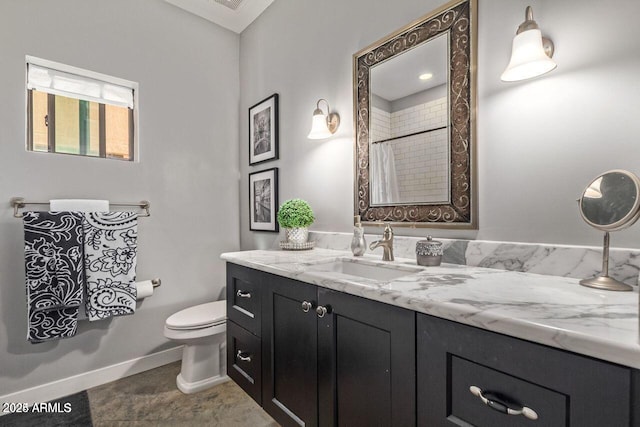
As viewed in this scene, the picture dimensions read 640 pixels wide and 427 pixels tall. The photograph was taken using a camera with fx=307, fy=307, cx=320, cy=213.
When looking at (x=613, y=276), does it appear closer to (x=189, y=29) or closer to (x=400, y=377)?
(x=400, y=377)

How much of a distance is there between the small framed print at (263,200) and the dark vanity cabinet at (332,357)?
91 centimetres

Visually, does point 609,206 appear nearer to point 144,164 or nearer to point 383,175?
point 383,175

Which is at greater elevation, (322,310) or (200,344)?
(322,310)

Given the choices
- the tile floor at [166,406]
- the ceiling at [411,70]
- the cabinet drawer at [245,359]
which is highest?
the ceiling at [411,70]

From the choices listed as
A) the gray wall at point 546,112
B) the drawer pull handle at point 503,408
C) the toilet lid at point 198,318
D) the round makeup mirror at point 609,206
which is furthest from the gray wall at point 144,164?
the round makeup mirror at point 609,206

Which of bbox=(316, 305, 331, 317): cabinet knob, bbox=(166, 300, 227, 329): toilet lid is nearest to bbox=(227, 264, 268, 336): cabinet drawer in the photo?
bbox=(166, 300, 227, 329): toilet lid

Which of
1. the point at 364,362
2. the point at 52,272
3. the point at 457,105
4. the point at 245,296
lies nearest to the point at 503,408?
the point at 364,362

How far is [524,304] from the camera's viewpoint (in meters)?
0.73

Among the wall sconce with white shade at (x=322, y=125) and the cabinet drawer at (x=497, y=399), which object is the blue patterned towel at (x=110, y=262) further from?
the cabinet drawer at (x=497, y=399)

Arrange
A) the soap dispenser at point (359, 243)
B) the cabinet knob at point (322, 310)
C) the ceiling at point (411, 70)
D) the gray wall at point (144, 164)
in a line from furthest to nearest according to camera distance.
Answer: the gray wall at point (144, 164), the soap dispenser at point (359, 243), the ceiling at point (411, 70), the cabinet knob at point (322, 310)

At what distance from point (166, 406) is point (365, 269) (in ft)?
4.88

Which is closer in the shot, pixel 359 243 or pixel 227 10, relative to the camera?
pixel 359 243

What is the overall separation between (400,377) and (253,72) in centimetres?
255

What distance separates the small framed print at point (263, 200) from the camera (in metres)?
2.38
